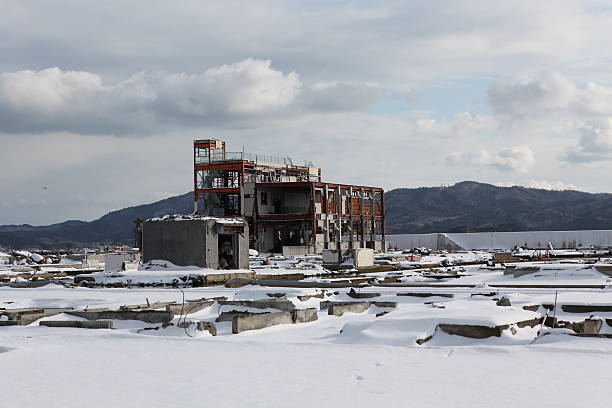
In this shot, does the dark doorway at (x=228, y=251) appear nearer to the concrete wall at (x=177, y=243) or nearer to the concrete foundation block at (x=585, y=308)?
the concrete wall at (x=177, y=243)

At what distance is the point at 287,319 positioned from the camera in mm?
17422

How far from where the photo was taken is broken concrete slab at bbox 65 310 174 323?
17906mm

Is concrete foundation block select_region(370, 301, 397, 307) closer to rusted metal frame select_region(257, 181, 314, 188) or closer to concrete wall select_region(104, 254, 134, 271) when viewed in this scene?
concrete wall select_region(104, 254, 134, 271)

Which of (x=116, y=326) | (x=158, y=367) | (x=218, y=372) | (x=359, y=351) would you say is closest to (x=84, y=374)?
(x=158, y=367)

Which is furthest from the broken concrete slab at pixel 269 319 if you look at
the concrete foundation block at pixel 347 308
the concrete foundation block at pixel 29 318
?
the concrete foundation block at pixel 29 318

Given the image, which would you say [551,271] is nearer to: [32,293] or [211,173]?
[32,293]

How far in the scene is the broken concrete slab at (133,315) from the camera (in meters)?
17.9

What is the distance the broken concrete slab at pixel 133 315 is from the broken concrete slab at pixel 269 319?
232 centimetres

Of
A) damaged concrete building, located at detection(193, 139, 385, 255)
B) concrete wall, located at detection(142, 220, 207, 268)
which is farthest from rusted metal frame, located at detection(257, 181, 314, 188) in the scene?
concrete wall, located at detection(142, 220, 207, 268)

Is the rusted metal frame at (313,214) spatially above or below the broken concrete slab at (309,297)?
above

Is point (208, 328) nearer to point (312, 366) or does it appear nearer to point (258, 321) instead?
point (258, 321)

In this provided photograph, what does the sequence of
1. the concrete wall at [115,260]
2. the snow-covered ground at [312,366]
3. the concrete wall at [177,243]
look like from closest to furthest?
1. the snow-covered ground at [312,366]
2. the concrete wall at [177,243]
3. the concrete wall at [115,260]

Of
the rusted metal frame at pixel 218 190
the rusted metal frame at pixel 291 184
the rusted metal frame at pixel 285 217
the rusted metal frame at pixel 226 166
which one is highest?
the rusted metal frame at pixel 226 166

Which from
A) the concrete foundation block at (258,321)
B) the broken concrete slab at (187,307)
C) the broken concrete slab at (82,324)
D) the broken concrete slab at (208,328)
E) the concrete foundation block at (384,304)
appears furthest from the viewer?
the concrete foundation block at (384,304)
